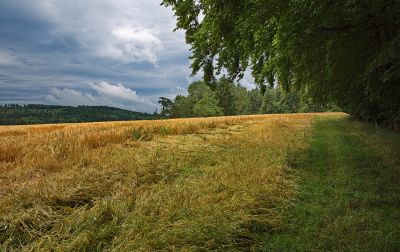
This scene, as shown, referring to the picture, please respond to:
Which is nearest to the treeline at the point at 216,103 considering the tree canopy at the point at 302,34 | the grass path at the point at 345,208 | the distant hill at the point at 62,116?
the distant hill at the point at 62,116

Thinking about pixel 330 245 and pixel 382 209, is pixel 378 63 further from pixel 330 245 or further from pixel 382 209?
pixel 330 245

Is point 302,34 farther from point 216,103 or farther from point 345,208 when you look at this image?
point 216,103

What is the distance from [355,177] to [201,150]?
5.22 m

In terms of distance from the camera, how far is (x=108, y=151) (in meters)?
10.4

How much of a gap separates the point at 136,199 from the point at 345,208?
3488 millimetres

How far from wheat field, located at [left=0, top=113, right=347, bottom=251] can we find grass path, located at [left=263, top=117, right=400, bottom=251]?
335 millimetres

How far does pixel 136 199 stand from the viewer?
5.77 metres

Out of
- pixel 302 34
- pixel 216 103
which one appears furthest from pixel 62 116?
pixel 302 34

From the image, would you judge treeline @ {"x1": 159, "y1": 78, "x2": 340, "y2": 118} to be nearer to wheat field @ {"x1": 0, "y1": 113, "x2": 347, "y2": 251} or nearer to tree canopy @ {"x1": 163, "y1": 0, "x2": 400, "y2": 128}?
tree canopy @ {"x1": 163, "y1": 0, "x2": 400, "y2": 128}

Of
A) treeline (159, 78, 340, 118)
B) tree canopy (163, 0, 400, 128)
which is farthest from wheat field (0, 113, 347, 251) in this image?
treeline (159, 78, 340, 118)

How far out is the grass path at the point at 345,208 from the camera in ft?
15.1

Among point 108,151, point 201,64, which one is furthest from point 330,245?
point 201,64

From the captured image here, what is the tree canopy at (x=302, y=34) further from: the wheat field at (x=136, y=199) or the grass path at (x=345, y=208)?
the wheat field at (x=136, y=199)

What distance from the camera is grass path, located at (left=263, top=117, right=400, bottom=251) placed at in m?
4.59
